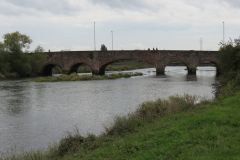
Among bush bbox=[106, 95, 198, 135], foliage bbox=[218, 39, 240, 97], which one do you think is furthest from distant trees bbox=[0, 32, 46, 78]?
bush bbox=[106, 95, 198, 135]

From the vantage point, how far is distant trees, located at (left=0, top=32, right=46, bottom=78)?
88.4m

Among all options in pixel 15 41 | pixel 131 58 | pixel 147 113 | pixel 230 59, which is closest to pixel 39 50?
pixel 15 41

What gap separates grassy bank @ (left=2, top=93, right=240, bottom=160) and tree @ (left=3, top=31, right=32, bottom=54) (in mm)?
77252

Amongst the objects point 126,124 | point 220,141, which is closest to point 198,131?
point 220,141

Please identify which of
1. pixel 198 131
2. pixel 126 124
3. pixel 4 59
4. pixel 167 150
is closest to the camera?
pixel 167 150

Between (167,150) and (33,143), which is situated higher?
(167,150)

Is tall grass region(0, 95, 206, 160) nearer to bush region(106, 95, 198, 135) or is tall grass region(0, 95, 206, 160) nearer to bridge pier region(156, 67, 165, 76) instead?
bush region(106, 95, 198, 135)

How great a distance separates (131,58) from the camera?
3666 inches

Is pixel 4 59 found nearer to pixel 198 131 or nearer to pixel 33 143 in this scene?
pixel 33 143

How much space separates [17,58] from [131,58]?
23.0 metres

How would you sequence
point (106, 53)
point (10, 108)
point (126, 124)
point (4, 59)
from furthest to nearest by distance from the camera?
point (106, 53) < point (4, 59) < point (10, 108) < point (126, 124)

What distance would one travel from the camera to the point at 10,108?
113 ft

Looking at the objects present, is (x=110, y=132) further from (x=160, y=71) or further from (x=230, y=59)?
(x=160, y=71)

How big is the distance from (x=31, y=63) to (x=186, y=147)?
85078mm
